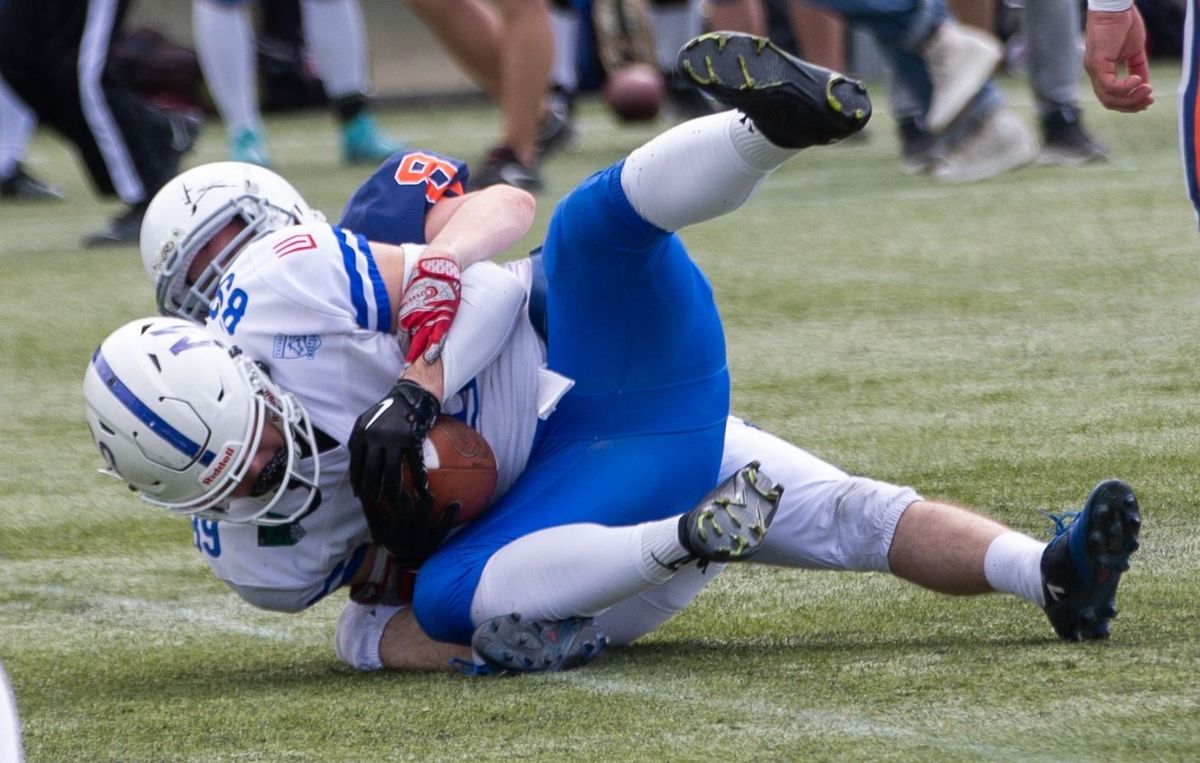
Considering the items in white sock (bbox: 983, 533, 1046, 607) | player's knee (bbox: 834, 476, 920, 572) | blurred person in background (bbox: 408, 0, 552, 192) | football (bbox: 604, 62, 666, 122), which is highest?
white sock (bbox: 983, 533, 1046, 607)

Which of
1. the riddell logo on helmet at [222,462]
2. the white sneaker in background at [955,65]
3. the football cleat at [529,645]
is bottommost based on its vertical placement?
the white sneaker in background at [955,65]

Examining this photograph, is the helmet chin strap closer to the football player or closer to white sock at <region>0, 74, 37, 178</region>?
the football player

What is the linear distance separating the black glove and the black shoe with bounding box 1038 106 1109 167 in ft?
15.9

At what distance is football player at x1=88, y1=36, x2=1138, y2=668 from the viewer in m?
2.46

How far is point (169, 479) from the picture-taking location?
257 cm

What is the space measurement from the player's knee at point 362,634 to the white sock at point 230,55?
202 inches

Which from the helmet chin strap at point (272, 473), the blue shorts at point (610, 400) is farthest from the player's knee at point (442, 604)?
the helmet chin strap at point (272, 473)

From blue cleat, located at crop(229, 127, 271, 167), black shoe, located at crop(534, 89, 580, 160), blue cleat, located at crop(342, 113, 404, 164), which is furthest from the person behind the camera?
blue cleat, located at crop(342, 113, 404, 164)

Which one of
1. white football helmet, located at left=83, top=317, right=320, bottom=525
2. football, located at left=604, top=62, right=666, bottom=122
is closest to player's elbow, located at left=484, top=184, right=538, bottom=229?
white football helmet, located at left=83, top=317, right=320, bottom=525

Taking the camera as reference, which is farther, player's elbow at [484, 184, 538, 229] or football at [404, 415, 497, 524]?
player's elbow at [484, 184, 538, 229]

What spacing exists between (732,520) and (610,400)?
1.30 ft

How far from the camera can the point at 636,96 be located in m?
9.38

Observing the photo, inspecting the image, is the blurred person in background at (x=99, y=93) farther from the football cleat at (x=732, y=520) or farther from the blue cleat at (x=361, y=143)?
the football cleat at (x=732, y=520)

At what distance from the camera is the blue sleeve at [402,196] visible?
305cm
